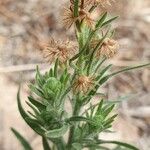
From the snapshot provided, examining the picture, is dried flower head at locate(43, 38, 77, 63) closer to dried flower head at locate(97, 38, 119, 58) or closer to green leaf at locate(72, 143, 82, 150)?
dried flower head at locate(97, 38, 119, 58)

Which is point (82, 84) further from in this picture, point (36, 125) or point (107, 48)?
point (36, 125)

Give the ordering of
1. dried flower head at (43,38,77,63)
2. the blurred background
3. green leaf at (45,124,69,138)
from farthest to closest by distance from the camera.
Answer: the blurred background < green leaf at (45,124,69,138) < dried flower head at (43,38,77,63)

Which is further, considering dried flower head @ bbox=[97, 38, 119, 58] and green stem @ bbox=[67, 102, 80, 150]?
green stem @ bbox=[67, 102, 80, 150]

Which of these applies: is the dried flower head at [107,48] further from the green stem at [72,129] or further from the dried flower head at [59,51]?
the green stem at [72,129]

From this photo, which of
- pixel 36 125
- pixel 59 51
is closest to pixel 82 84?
pixel 59 51

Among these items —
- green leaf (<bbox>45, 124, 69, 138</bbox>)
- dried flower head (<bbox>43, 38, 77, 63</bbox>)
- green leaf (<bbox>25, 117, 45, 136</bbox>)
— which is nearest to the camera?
dried flower head (<bbox>43, 38, 77, 63</bbox>)

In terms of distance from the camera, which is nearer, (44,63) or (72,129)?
(72,129)

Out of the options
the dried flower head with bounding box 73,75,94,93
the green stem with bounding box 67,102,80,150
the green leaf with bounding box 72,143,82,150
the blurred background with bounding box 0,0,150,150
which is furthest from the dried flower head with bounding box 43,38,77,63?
the blurred background with bounding box 0,0,150,150

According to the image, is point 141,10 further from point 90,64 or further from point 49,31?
point 90,64
